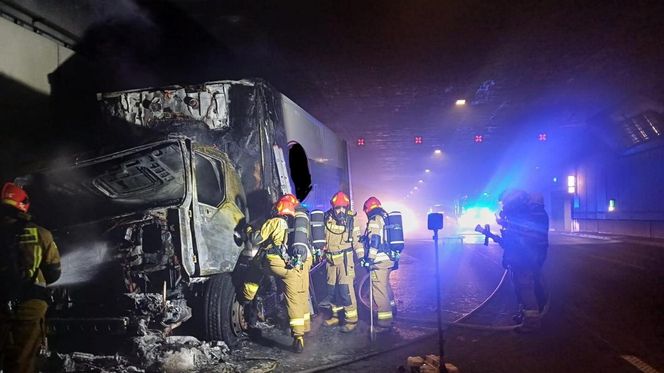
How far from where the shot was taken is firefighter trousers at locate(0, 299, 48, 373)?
3.94 metres

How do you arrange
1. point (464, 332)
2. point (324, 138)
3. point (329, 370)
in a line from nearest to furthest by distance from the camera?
point (329, 370)
point (464, 332)
point (324, 138)

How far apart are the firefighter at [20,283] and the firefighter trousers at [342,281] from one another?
3814mm

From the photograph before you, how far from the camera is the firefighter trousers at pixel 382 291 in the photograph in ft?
21.1

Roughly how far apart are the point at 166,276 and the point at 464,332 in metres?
4.01

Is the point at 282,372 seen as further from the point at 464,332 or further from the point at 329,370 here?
the point at 464,332

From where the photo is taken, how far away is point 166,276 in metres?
4.78

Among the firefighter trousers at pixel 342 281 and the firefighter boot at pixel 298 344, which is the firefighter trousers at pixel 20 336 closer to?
the firefighter boot at pixel 298 344

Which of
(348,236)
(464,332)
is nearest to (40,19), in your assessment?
(348,236)

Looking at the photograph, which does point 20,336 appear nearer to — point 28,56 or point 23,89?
point 23,89

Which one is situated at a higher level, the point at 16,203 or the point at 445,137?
the point at 445,137

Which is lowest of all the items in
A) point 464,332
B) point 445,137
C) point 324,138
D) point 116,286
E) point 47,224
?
point 464,332

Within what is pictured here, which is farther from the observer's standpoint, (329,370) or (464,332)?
(464,332)

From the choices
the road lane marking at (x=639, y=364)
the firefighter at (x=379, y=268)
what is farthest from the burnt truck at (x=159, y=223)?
the road lane marking at (x=639, y=364)

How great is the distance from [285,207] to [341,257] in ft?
4.82
